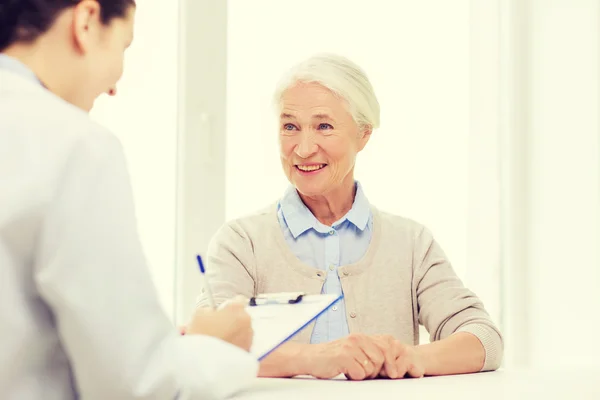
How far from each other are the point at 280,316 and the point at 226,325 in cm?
24

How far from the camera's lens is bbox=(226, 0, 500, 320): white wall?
118 inches

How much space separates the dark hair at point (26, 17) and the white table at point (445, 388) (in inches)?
21.7

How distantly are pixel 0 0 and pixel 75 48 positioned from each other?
0.31 ft

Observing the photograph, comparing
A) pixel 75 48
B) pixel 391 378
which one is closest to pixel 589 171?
pixel 391 378

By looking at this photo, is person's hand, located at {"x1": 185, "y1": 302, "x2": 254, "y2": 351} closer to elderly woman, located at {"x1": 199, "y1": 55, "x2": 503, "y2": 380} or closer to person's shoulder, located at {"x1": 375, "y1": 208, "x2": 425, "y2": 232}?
elderly woman, located at {"x1": 199, "y1": 55, "x2": 503, "y2": 380}

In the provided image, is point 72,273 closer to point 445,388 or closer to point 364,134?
point 445,388

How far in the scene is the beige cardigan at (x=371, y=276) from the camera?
71.1 inches

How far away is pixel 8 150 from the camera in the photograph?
746mm

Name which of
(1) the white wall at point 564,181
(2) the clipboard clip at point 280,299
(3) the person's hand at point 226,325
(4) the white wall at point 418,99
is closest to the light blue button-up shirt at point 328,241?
(2) the clipboard clip at point 280,299

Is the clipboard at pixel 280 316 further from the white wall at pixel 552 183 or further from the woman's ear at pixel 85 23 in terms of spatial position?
the white wall at pixel 552 183

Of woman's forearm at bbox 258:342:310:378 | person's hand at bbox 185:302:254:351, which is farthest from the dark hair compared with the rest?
woman's forearm at bbox 258:342:310:378

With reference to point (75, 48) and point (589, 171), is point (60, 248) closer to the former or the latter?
point (75, 48)

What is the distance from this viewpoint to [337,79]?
1937mm

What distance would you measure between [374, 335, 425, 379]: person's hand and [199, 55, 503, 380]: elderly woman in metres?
0.28
